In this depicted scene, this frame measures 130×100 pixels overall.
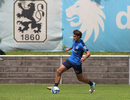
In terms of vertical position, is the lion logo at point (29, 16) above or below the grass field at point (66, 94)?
above

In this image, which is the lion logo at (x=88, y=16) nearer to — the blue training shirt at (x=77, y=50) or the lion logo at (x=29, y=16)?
the lion logo at (x=29, y=16)

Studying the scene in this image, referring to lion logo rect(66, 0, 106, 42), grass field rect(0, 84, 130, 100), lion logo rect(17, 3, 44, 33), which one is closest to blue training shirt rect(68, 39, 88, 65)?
grass field rect(0, 84, 130, 100)

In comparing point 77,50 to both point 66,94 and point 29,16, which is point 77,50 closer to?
point 66,94

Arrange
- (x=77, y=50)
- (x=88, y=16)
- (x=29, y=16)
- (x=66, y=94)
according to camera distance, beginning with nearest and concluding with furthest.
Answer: (x=66, y=94) < (x=77, y=50) < (x=88, y=16) < (x=29, y=16)

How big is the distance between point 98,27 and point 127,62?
2.73m

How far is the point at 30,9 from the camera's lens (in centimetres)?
1628

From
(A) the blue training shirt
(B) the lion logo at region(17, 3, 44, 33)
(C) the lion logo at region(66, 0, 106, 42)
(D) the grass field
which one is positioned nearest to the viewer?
(D) the grass field

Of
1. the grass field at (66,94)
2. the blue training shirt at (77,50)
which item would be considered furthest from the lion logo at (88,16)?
the blue training shirt at (77,50)

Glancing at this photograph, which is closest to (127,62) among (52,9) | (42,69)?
(42,69)

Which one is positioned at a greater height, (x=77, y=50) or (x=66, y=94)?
(x=77, y=50)

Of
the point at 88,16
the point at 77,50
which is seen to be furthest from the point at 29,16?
the point at 77,50

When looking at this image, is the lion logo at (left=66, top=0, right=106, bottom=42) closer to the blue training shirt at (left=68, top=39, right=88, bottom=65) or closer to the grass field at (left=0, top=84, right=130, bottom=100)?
the grass field at (left=0, top=84, right=130, bottom=100)

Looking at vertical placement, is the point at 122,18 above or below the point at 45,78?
above

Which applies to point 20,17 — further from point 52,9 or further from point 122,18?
point 122,18
